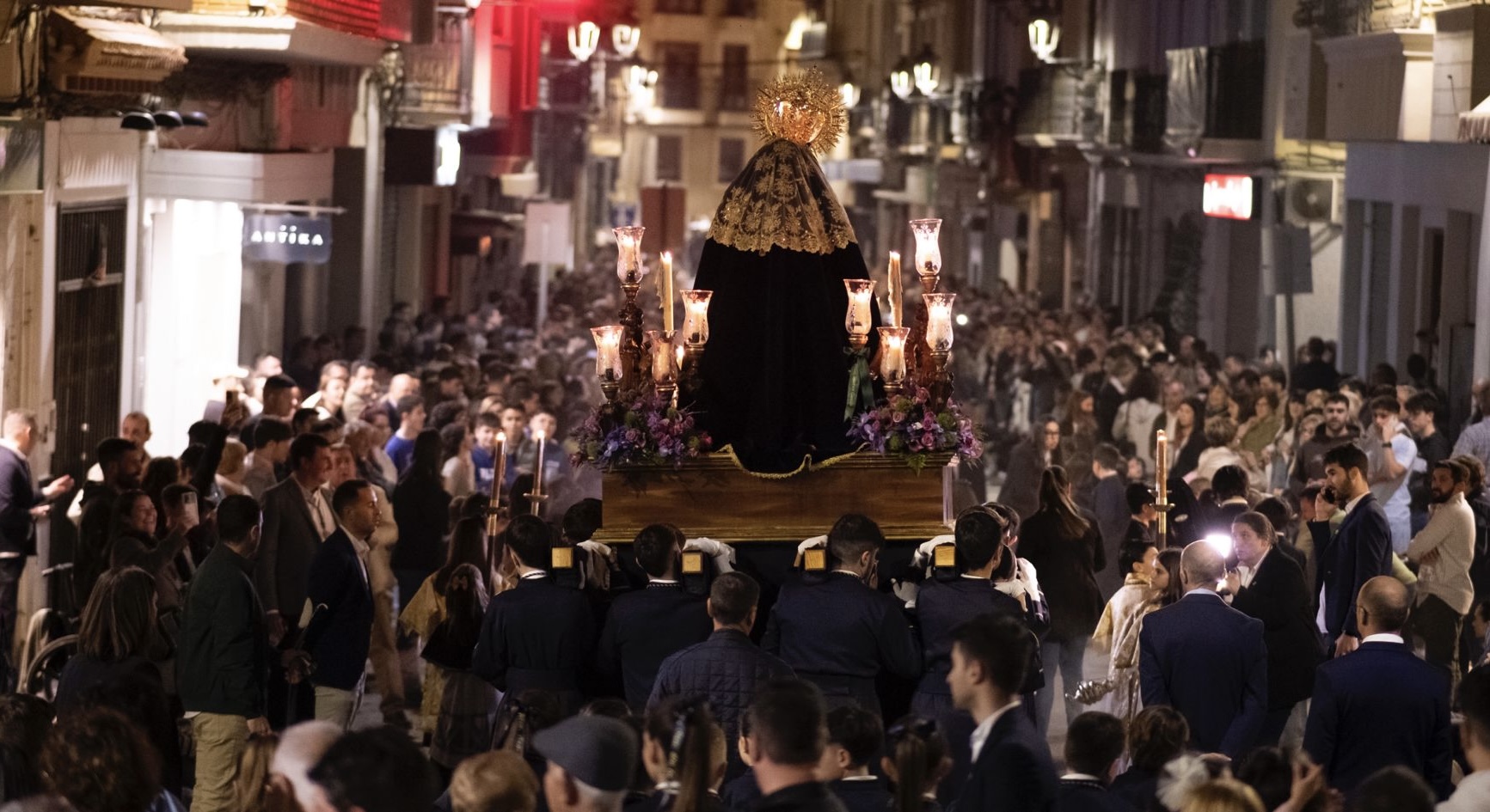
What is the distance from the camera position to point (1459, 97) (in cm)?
2225

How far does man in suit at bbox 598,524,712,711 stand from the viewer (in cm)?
1055

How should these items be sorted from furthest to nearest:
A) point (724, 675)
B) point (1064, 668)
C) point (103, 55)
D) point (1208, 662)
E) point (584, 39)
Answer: point (584, 39)
point (103, 55)
point (1064, 668)
point (1208, 662)
point (724, 675)

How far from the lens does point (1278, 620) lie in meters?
11.6

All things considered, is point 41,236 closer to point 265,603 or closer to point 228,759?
point 265,603

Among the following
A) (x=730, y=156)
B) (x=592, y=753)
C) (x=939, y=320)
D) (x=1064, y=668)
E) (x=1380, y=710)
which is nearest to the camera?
(x=592, y=753)

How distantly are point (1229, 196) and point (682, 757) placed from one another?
26485 mm

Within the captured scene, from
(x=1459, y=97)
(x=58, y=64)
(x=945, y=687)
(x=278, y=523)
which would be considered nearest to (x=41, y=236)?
(x=58, y=64)

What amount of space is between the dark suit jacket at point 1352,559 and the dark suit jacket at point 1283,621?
3.45 ft

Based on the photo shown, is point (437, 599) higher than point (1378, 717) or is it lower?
lower

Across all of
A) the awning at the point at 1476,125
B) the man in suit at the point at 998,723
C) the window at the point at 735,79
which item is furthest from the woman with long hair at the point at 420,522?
the window at the point at 735,79

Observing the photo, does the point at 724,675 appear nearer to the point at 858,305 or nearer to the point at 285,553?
the point at 858,305

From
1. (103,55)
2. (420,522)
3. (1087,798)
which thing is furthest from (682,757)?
(103,55)

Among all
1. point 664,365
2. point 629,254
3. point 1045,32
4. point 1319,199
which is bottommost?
point 664,365

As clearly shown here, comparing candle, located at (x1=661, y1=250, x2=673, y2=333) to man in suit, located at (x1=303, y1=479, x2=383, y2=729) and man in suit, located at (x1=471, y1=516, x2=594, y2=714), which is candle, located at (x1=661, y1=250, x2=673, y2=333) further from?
man in suit, located at (x1=303, y1=479, x2=383, y2=729)
